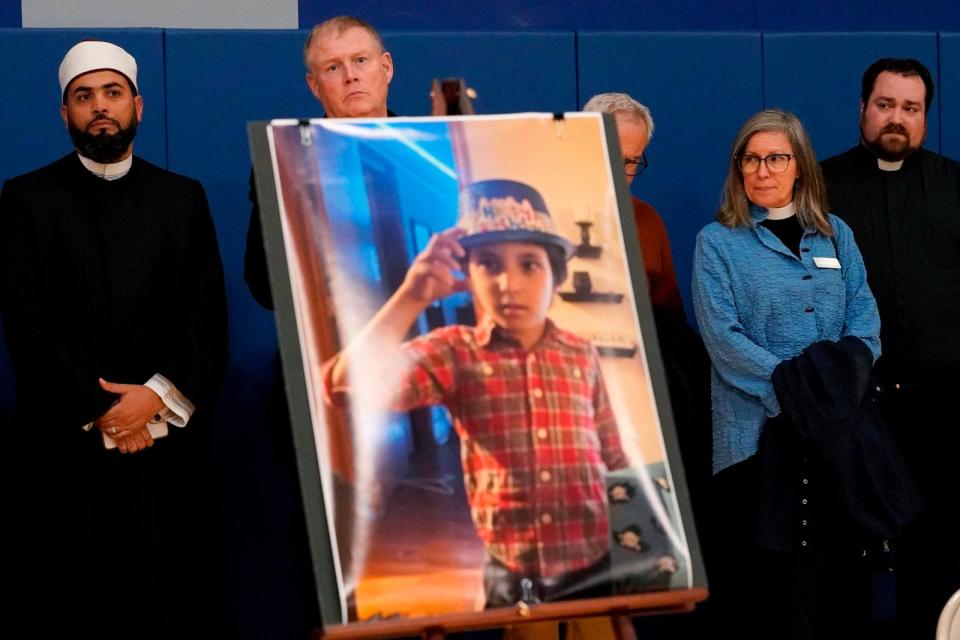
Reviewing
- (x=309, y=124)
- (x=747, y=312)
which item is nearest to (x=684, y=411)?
(x=747, y=312)

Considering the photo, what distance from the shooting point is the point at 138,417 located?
3373 millimetres

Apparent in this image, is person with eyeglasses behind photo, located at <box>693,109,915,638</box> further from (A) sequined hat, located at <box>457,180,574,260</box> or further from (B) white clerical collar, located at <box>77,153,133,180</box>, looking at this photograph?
(B) white clerical collar, located at <box>77,153,133,180</box>

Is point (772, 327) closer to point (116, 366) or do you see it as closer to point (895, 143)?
point (895, 143)

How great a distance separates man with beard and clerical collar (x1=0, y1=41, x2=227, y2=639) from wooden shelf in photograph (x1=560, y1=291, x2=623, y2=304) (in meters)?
1.12

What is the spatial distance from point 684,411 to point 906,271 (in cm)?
72

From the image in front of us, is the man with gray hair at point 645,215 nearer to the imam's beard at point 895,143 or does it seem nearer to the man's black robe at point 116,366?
the imam's beard at point 895,143

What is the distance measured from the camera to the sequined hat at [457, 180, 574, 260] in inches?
105

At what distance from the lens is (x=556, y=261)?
8.87 ft

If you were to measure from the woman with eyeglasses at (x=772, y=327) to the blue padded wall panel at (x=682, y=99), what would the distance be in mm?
675

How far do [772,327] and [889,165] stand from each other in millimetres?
750

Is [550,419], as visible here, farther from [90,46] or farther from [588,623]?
[90,46]

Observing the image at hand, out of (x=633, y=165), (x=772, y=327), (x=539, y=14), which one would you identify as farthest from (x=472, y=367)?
(x=539, y=14)

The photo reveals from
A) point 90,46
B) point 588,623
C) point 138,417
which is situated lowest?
point 588,623

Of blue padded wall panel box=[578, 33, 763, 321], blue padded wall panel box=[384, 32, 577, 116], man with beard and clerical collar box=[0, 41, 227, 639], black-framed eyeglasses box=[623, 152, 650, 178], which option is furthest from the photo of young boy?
blue padded wall panel box=[578, 33, 763, 321]
